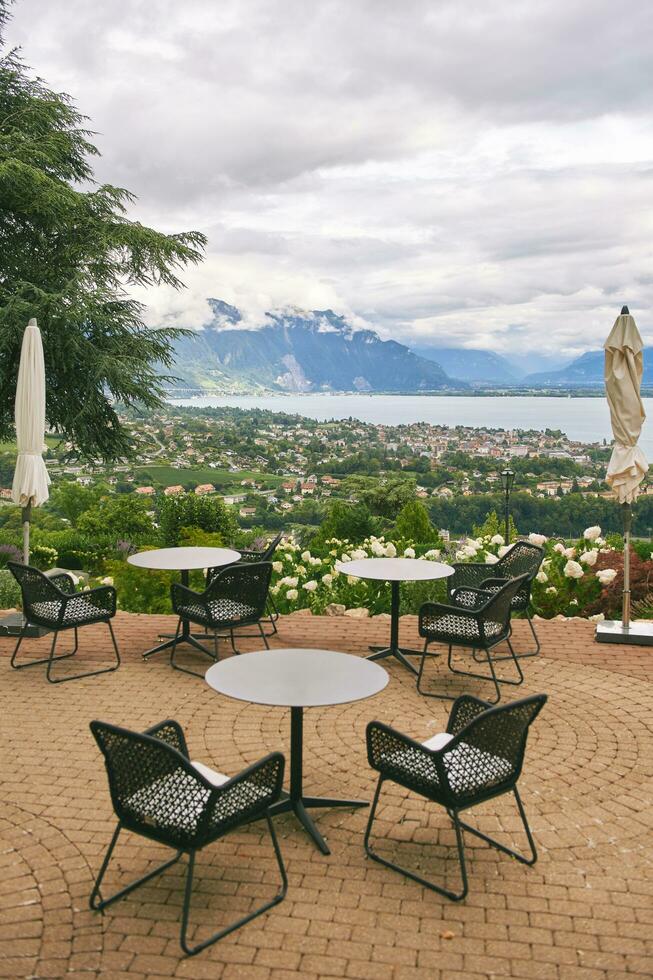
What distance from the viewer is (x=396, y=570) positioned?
634 centimetres

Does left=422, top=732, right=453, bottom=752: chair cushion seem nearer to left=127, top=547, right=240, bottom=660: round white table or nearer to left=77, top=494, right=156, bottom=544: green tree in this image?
left=127, top=547, right=240, bottom=660: round white table

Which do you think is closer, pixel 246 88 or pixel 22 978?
pixel 22 978

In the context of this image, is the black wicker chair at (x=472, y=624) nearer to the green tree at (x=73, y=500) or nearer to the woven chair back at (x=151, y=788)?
the woven chair back at (x=151, y=788)

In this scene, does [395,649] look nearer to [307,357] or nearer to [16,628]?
[16,628]

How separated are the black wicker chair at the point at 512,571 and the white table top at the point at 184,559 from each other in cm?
207

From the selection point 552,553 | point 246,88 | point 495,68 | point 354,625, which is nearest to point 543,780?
point 354,625

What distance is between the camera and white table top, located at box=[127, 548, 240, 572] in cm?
648

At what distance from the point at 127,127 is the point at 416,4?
7.43 meters

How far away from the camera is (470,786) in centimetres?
329

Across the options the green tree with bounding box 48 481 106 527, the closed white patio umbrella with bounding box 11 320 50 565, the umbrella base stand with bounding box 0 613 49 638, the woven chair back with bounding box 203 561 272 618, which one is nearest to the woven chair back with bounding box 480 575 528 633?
the woven chair back with bounding box 203 561 272 618

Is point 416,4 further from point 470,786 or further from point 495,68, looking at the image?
point 470,786

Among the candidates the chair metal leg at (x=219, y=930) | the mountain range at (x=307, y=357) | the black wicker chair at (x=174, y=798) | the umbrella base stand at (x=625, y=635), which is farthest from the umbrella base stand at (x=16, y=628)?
the mountain range at (x=307, y=357)

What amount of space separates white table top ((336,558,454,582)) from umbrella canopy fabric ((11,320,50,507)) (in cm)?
282

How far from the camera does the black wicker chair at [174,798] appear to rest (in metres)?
2.89
